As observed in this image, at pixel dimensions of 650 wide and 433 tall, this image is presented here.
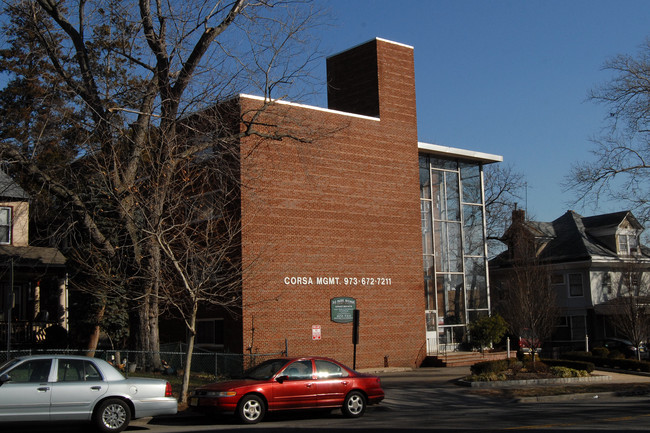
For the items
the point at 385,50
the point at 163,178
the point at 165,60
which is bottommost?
the point at 163,178

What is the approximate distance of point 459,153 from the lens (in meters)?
34.2

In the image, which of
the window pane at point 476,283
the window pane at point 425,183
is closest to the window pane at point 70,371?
the window pane at point 425,183

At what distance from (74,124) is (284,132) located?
8.20m

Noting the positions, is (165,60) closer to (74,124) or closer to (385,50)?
(74,124)

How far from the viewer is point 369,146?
29656mm

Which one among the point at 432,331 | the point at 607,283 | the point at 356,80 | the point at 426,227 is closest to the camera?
the point at 356,80

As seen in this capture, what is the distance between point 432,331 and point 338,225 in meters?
7.89

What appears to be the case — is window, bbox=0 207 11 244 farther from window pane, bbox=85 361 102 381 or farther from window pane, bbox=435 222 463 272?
window pane, bbox=85 361 102 381

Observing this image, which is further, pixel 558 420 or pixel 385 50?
pixel 385 50

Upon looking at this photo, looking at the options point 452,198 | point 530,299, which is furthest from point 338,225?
point 530,299

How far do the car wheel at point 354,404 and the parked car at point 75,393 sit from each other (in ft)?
14.1

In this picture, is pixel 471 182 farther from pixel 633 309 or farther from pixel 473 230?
pixel 633 309

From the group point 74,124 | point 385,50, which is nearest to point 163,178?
point 74,124

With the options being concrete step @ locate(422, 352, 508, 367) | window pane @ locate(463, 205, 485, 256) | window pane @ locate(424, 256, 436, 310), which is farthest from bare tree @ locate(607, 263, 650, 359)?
window pane @ locate(424, 256, 436, 310)
